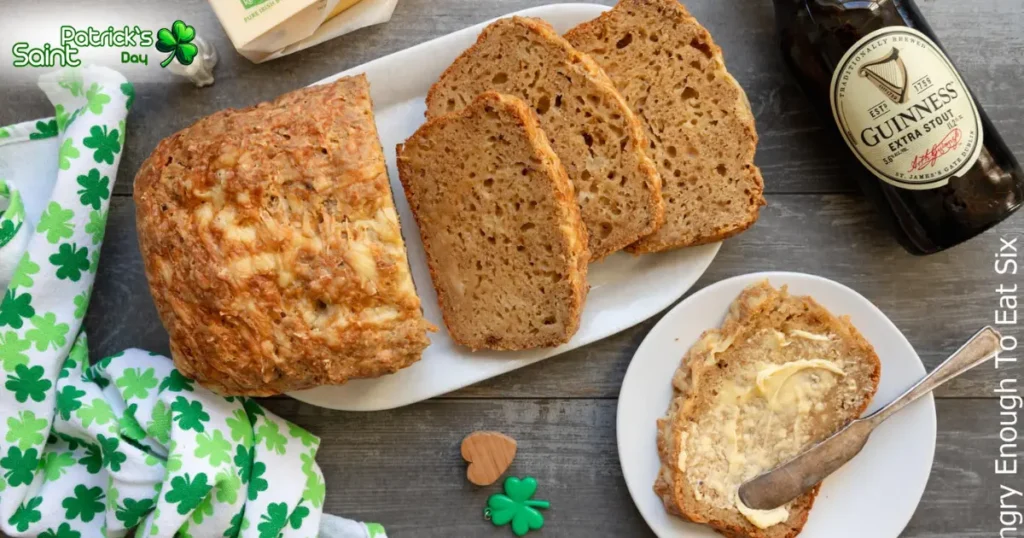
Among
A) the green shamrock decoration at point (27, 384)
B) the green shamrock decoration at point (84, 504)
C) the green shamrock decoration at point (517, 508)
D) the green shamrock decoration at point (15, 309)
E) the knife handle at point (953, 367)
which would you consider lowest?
the green shamrock decoration at point (517, 508)

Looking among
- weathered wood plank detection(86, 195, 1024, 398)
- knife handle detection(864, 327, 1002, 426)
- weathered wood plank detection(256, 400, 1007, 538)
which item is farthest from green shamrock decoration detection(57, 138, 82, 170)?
knife handle detection(864, 327, 1002, 426)

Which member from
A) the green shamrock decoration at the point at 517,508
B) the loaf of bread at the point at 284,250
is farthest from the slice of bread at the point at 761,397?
the loaf of bread at the point at 284,250

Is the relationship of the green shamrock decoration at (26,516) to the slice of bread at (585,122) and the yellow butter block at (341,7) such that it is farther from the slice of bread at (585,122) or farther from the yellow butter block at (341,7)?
the slice of bread at (585,122)

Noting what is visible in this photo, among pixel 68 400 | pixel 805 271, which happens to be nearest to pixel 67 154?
pixel 68 400

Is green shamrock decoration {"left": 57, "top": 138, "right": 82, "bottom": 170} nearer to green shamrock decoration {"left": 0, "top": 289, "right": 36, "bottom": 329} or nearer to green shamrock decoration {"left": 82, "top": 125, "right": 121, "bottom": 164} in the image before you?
green shamrock decoration {"left": 82, "top": 125, "right": 121, "bottom": 164}

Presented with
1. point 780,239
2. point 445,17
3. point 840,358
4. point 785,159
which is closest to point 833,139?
point 785,159

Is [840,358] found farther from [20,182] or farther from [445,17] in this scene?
[20,182]

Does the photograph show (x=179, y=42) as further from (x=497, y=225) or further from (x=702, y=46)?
(x=702, y=46)
